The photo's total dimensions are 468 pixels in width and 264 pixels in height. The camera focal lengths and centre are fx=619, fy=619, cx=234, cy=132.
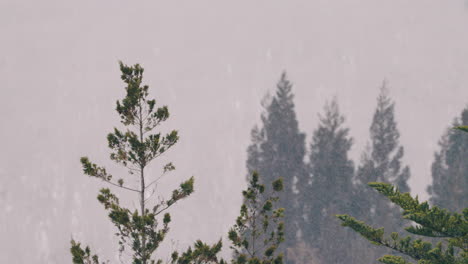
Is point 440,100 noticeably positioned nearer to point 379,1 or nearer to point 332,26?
point 332,26

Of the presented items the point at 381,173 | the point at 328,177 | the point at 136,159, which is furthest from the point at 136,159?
the point at 381,173

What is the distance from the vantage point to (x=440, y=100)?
12731cm

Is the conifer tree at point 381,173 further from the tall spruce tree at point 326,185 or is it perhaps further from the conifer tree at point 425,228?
the conifer tree at point 425,228

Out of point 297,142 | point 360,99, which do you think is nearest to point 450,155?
point 297,142

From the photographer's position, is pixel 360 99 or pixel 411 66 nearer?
pixel 360 99

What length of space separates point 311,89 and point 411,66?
2518cm

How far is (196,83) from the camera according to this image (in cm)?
13475

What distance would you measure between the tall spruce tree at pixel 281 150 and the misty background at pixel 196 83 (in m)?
41.1

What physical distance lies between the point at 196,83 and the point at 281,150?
8204 centimetres

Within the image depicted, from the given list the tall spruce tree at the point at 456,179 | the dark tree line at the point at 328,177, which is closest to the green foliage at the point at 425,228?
the tall spruce tree at the point at 456,179

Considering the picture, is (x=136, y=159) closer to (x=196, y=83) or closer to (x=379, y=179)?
(x=379, y=179)

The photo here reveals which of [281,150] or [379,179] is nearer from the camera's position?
[281,150]

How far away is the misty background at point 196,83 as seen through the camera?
102438 mm

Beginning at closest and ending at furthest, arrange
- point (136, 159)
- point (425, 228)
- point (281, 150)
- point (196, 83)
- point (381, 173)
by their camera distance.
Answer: point (425, 228)
point (136, 159)
point (381, 173)
point (281, 150)
point (196, 83)
